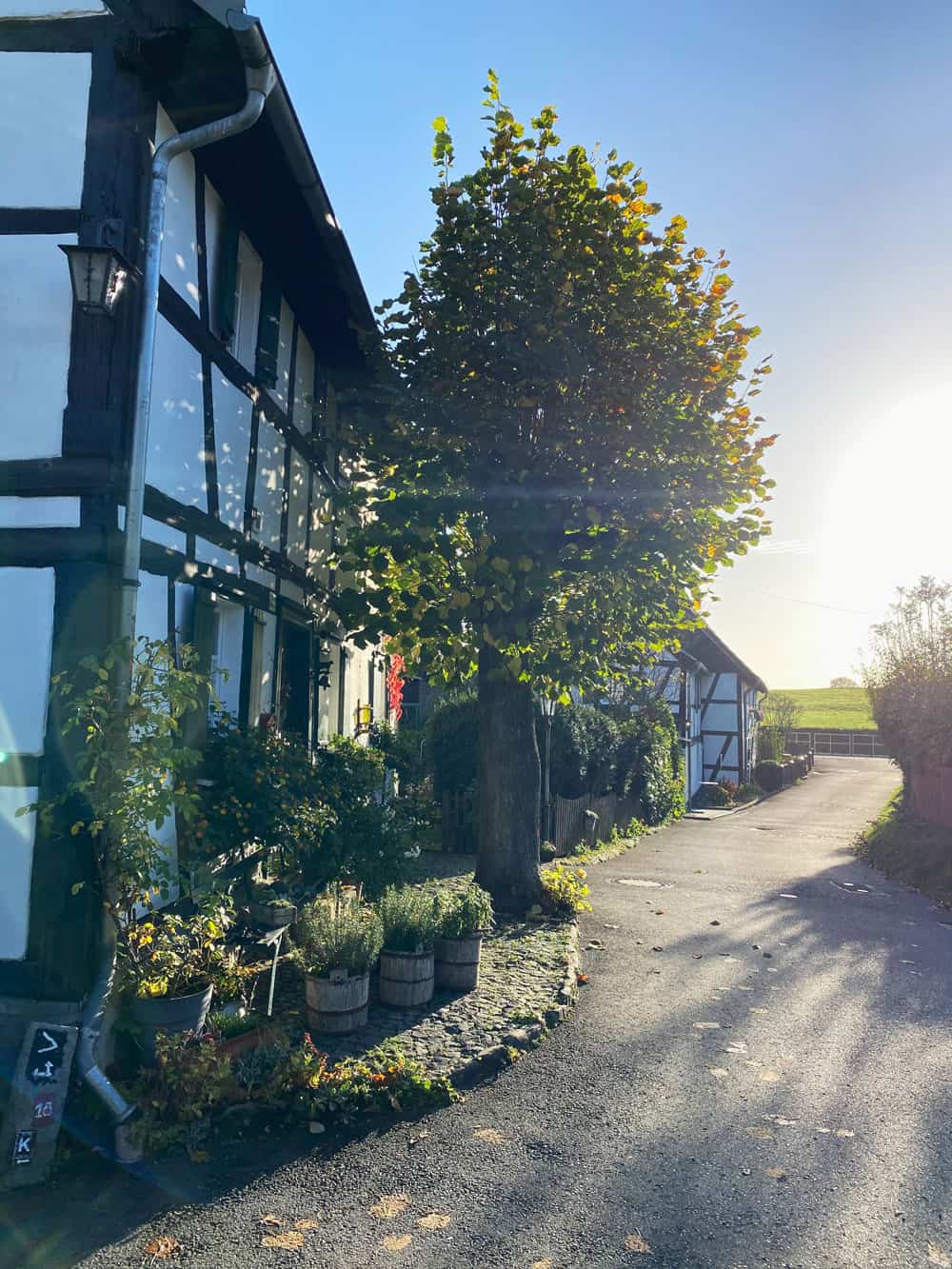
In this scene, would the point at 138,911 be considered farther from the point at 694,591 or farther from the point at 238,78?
the point at 694,591

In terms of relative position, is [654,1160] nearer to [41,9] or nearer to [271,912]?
[271,912]

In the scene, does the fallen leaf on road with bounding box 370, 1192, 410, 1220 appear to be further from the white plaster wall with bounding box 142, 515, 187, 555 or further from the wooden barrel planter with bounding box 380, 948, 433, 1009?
the white plaster wall with bounding box 142, 515, 187, 555

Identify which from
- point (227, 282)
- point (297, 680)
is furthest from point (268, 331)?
point (297, 680)

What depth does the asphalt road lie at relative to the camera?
354 centimetres

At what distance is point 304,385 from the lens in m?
9.84

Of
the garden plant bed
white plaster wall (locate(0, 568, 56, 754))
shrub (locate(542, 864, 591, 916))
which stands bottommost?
the garden plant bed

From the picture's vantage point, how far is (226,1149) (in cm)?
431

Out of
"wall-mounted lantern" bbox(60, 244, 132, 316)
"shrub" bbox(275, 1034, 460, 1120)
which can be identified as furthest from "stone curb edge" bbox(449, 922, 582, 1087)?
"wall-mounted lantern" bbox(60, 244, 132, 316)

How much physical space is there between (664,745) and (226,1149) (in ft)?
56.4

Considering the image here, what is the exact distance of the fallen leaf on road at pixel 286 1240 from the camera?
354 cm

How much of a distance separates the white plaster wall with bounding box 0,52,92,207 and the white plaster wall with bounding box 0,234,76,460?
301 mm

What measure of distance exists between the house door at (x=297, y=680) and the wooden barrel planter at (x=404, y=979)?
12.7 ft

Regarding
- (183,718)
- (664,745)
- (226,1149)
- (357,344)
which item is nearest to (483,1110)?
(226,1149)

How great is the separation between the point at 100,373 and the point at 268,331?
3410mm
